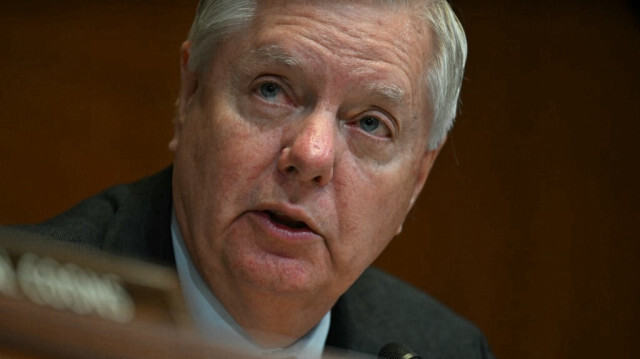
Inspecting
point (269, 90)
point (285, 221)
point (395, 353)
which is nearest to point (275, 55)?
point (269, 90)

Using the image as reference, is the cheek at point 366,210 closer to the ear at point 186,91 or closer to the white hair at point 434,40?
the white hair at point 434,40

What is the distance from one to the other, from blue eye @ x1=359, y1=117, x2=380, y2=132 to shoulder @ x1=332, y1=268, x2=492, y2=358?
0.55 meters

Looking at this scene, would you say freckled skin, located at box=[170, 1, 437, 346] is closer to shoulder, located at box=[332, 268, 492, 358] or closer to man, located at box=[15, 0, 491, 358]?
man, located at box=[15, 0, 491, 358]

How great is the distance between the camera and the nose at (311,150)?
185 cm

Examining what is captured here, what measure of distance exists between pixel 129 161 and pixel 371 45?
117 centimetres

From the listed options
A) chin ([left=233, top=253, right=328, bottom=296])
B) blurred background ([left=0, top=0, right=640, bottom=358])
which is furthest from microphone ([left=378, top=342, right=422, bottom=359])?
blurred background ([left=0, top=0, right=640, bottom=358])

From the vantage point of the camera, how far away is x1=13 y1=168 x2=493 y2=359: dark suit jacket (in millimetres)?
2117

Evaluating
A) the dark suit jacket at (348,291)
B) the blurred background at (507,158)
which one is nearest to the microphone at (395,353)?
the dark suit jacket at (348,291)

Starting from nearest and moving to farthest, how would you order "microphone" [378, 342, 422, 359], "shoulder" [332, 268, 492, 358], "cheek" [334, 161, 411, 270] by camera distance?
"microphone" [378, 342, 422, 359] → "cheek" [334, 161, 411, 270] → "shoulder" [332, 268, 492, 358]

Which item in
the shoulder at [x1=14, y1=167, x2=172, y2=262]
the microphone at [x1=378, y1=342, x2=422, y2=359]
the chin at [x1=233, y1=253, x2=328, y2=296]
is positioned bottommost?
the shoulder at [x1=14, y1=167, x2=172, y2=262]

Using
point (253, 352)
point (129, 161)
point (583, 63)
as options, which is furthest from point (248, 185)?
point (583, 63)

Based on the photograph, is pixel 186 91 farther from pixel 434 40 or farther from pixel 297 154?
pixel 434 40

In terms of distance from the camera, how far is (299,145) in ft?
6.09

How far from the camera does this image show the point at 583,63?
308 cm
